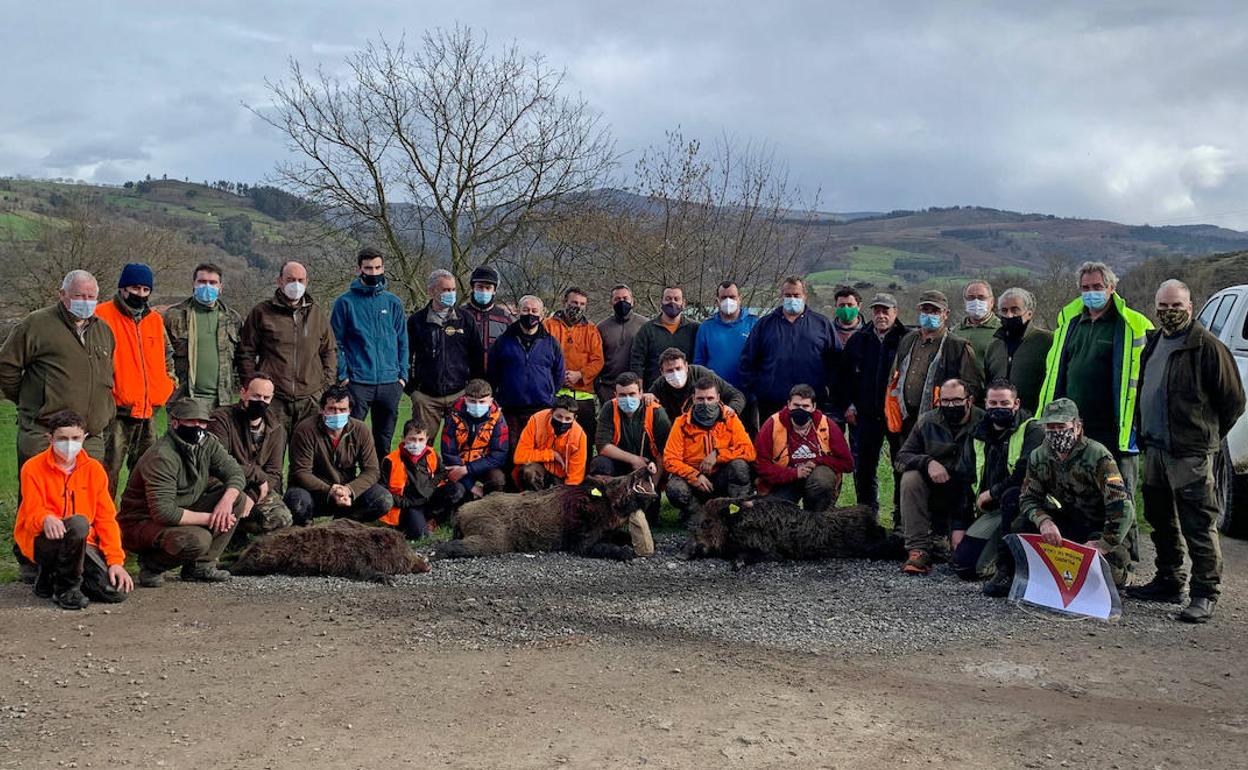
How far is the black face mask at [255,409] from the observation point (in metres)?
8.95

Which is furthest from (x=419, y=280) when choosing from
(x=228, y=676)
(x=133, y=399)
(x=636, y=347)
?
(x=228, y=676)

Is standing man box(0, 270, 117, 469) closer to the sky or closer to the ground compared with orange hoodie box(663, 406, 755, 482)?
closer to the sky

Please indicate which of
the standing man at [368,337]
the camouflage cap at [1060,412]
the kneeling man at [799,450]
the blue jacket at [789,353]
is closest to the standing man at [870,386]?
the blue jacket at [789,353]

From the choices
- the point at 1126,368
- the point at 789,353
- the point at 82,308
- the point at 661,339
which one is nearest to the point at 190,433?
the point at 82,308

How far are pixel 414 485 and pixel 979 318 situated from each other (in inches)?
222

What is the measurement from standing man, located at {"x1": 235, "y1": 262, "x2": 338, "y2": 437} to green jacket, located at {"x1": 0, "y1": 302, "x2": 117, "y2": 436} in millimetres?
1353

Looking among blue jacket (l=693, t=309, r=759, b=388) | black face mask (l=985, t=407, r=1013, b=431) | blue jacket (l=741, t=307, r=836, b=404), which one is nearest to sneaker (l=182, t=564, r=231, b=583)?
blue jacket (l=693, t=309, r=759, b=388)

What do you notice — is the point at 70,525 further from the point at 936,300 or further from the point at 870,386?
the point at 936,300

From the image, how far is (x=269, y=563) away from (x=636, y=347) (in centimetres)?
456

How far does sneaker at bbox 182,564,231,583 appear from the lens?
26.4 feet

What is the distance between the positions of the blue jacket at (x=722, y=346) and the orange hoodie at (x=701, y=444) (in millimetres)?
1082

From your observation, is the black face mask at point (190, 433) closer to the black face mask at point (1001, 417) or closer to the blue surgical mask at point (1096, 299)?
the black face mask at point (1001, 417)

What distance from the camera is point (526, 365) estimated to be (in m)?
10.7

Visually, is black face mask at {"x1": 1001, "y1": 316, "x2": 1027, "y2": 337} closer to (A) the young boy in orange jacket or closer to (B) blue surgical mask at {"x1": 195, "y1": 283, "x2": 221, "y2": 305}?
(A) the young boy in orange jacket
